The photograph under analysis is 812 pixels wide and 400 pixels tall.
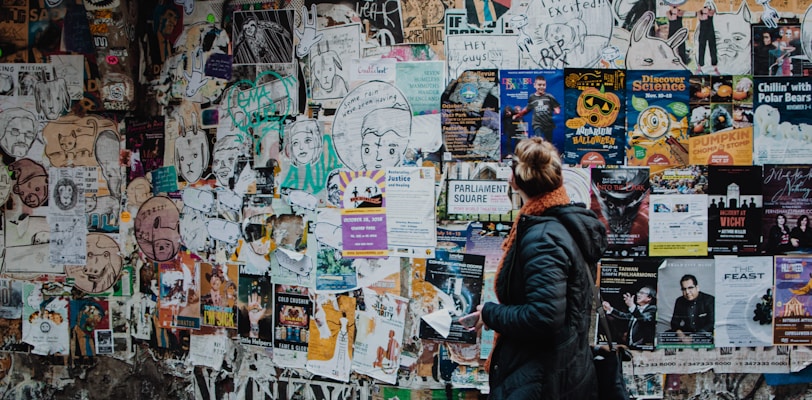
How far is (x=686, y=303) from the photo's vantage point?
3707 mm

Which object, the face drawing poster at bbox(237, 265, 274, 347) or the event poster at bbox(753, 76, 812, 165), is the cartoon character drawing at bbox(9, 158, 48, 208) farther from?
the event poster at bbox(753, 76, 812, 165)

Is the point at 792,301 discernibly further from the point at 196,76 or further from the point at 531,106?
A: the point at 196,76

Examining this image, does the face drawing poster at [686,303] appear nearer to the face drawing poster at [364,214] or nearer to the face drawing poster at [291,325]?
the face drawing poster at [364,214]

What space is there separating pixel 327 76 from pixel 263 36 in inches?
22.5

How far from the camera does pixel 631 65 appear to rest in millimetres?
3703

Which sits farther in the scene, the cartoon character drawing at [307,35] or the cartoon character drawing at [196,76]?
the cartoon character drawing at [196,76]

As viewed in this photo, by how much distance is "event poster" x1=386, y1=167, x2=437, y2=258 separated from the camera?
3.80m

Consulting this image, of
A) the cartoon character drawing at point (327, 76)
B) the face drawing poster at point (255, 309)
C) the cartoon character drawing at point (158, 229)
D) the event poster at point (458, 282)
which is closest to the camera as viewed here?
the event poster at point (458, 282)

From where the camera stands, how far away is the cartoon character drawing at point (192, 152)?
414 cm

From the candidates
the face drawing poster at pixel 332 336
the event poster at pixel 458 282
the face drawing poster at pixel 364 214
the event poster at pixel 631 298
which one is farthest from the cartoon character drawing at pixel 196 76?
the event poster at pixel 631 298

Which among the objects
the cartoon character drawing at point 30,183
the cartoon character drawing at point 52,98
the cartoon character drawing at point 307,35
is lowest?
the cartoon character drawing at point 30,183

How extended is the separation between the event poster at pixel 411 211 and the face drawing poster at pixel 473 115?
29 cm

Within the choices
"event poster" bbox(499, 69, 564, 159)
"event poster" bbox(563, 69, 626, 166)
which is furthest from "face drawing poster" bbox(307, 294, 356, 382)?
"event poster" bbox(563, 69, 626, 166)

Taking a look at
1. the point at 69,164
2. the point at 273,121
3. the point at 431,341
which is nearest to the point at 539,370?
the point at 431,341
